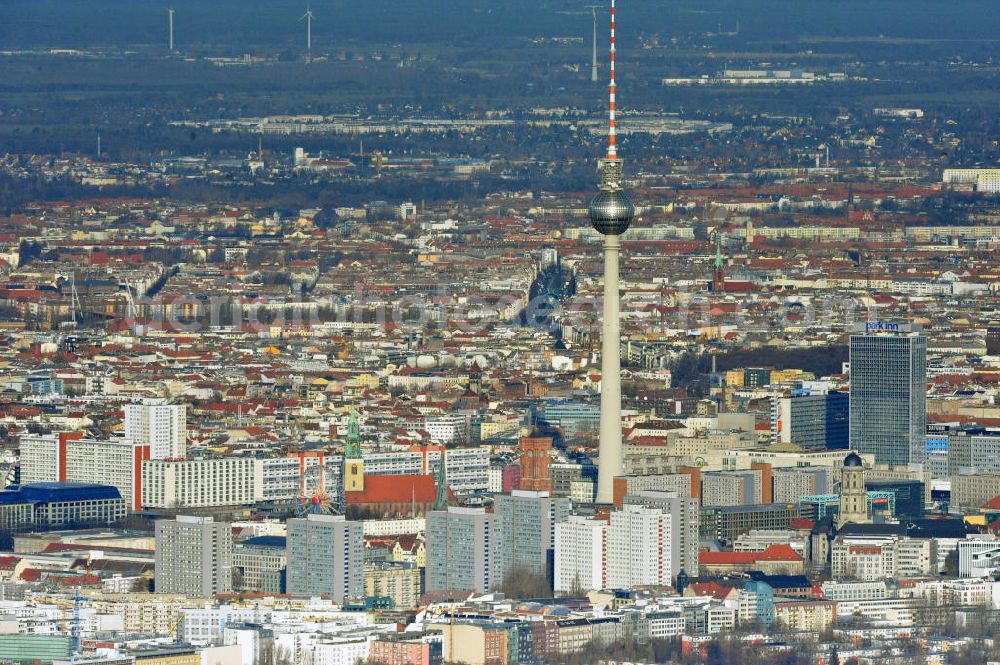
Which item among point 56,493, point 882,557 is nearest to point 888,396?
point 882,557

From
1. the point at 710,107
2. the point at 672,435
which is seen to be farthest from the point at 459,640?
the point at 710,107

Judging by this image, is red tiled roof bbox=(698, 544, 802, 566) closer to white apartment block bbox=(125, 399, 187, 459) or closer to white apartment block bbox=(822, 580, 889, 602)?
white apartment block bbox=(822, 580, 889, 602)

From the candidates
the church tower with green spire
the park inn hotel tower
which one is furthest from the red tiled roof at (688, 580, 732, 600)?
the park inn hotel tower

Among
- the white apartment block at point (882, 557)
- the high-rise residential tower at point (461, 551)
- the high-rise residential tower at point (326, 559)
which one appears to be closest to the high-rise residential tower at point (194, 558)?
the high-rise residential tower at point (326, 559)

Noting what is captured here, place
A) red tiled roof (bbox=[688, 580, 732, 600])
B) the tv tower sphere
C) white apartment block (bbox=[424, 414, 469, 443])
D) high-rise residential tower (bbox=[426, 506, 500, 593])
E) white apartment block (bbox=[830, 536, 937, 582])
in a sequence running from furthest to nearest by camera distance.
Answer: white apartment block (bbox=[424, 414, 469, 443]) < the tv tower sphere < white apartment block (bbox=[830, 536, 937, 582]) < high-rise residential tower (bbox=[426, 506, 500, 593]) < red tiled roof (bbox=[688, 580, 732, 600])

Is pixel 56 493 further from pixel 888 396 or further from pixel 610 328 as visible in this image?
pixel 888 396

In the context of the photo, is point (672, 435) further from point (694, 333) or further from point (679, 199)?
point (679, 199)

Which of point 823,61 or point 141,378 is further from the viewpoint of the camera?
point 823,61
